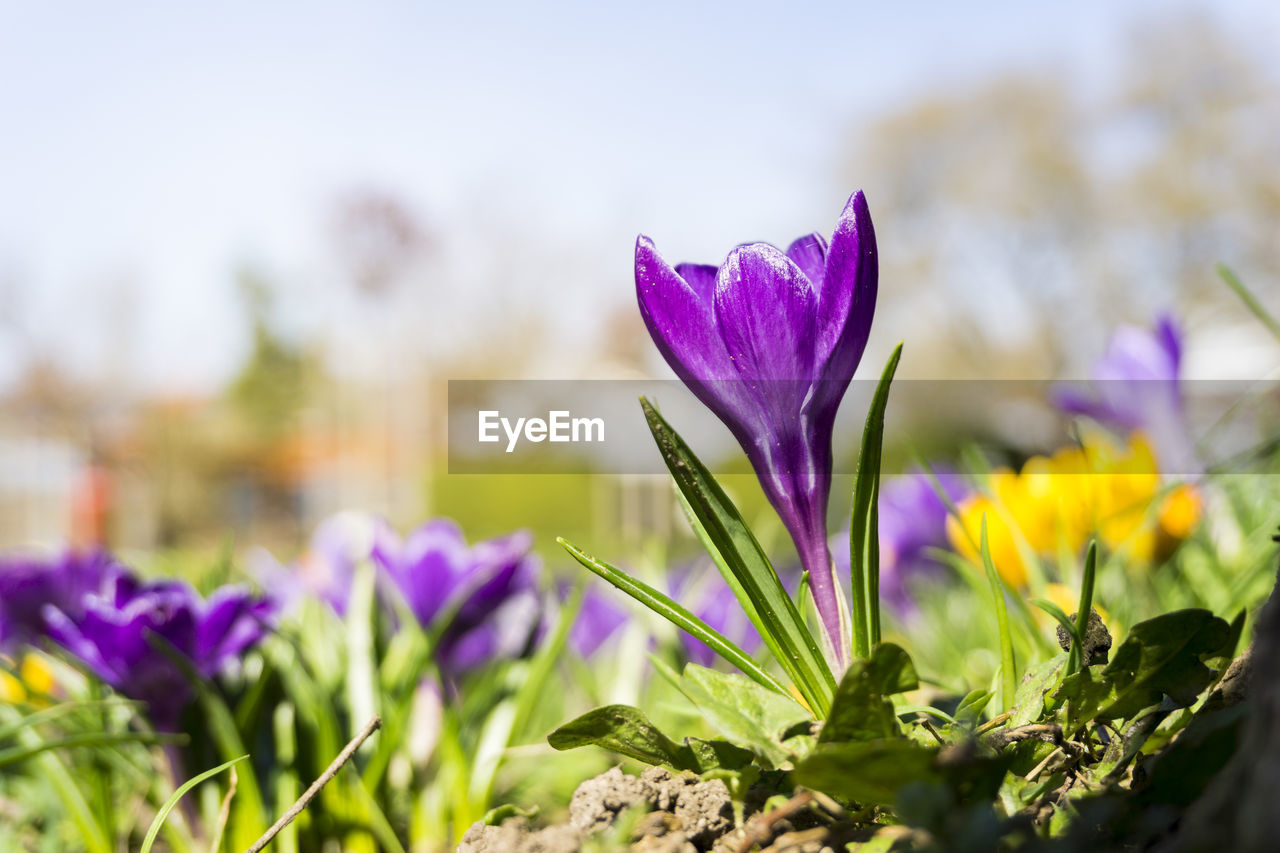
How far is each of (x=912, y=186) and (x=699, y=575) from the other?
76.6 feet

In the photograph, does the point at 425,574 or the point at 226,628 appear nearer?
the point at 226,628

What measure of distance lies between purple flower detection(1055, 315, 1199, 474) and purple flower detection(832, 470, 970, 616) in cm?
43

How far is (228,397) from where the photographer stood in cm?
2853

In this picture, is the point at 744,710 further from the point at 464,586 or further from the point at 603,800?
the point at 464,586

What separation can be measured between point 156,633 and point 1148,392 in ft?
3.88

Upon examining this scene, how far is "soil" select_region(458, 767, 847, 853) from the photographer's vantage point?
486mm

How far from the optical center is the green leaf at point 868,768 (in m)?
0.42

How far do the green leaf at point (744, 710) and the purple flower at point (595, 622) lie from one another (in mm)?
1133

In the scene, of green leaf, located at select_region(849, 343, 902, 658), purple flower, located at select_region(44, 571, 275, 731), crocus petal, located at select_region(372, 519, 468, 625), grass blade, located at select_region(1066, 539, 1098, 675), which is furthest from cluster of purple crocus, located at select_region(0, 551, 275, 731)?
grass blade, located at select_region(1066, 539, 1098, 675)

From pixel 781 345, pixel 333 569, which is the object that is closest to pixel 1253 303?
pixel 781 345

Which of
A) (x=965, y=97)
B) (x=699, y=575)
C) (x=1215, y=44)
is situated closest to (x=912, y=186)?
(x=965, y=97)

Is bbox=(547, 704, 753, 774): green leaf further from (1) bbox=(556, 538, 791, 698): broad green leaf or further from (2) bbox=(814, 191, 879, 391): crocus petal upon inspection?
(2) bbox=(814, 191, 879, 391): crocus petal

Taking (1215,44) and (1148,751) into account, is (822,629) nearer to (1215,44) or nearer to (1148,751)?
(1148,751)

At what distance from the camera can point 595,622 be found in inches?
65.9
